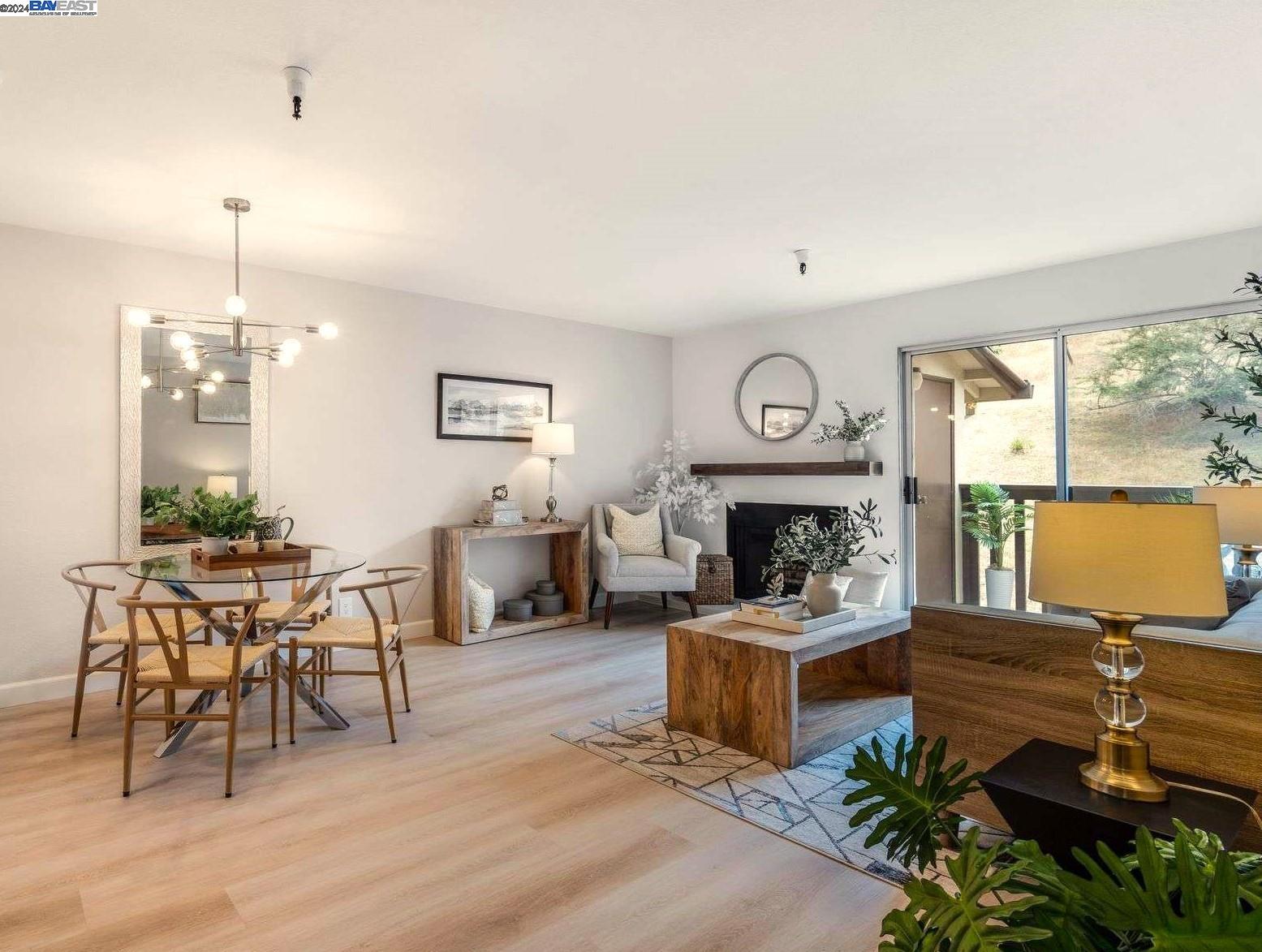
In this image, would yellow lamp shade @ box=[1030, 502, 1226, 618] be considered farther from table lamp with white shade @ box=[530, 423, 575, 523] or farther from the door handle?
table lamp with white shade @ box=[530, 423, 575, 523]

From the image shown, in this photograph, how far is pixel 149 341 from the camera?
403cm

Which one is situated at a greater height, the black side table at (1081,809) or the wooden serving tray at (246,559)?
the wooden serving tray at (246,559)

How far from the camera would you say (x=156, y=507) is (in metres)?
4.07

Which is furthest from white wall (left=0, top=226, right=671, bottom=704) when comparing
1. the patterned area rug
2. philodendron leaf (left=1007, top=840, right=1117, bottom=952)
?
A: philodendron leaf (left=1007, top=840, right=1117, bottom=952)

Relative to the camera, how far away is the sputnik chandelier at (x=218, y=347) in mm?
3547

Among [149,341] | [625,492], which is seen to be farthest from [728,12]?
[625,492]

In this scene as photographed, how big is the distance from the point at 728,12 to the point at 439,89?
0.98m

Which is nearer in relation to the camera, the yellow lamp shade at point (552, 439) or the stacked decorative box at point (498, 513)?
the stacked decorative box at point (498, 513)

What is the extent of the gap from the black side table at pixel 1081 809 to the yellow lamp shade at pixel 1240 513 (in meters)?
1.54

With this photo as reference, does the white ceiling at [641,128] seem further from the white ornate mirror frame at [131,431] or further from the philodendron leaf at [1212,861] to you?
the philodendron leaf at [1212,861]

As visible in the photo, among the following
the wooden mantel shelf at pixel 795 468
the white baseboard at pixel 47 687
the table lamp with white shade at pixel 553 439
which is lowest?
the white baseboard at pixel 47 687

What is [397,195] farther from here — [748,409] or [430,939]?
[748,409]

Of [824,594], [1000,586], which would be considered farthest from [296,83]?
[1000,586]

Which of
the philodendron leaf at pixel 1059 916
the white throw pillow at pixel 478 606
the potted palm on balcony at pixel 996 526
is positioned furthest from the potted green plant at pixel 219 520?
the potted palm on balcony at pixel 996 526
